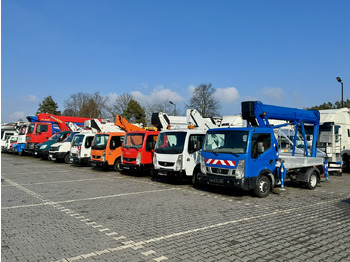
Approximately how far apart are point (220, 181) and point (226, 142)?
124cm

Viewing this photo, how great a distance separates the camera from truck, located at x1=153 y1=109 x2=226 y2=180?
11305mm

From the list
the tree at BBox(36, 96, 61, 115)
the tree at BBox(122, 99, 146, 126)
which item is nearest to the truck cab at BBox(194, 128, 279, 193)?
the tree at BBox(122, 99, 146, 126)

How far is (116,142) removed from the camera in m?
15.9

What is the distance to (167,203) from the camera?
8.45 meters

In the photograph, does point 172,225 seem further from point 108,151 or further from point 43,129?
point 43,129

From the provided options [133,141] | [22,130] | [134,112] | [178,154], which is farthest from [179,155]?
[134,112]

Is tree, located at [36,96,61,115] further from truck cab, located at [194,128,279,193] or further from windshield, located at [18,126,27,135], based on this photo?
truck cab, located at [194,128,279,193]

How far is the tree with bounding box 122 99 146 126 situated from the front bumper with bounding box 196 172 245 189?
53068mm

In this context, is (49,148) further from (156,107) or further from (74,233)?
(156,107)

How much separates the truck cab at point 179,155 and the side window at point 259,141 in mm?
2979

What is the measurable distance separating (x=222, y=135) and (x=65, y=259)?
6277mm

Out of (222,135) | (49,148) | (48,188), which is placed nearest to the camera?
(222,135)

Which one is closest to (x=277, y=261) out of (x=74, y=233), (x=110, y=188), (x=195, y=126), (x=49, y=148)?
(x=74, y=233)

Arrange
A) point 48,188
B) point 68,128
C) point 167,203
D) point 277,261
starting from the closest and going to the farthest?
1. point 277,261
2. point 167,203
3. point 48,188
4. point 68,128
